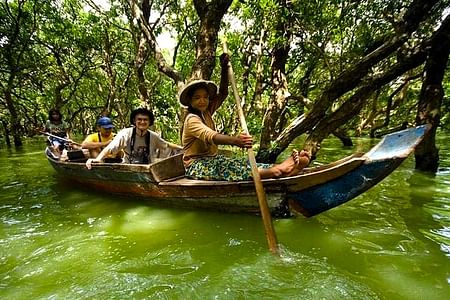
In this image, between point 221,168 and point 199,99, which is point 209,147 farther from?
point 199,99

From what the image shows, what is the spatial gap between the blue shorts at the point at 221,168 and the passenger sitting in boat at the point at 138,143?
3.04 ft

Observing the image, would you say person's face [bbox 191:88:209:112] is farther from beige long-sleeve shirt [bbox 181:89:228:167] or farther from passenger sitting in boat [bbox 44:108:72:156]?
passenger sitting in boat [bbox 44:108:72:156]

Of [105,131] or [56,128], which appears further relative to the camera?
[56,128]

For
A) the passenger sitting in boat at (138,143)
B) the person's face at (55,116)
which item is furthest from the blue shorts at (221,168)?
the person's face at (55,116)

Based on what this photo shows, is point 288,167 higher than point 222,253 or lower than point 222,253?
higher

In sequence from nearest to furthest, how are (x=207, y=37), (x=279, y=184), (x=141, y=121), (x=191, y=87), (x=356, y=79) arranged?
(x=279, y=184), (x=191, y=87), (x=141, y=121), (x=356, y=79), (x=207, y=37)

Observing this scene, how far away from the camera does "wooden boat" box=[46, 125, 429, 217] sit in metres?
2.78

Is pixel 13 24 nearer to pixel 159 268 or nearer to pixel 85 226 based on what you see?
pixel 85 226

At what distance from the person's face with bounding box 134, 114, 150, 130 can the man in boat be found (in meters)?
0.94

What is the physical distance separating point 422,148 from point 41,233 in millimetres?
6493

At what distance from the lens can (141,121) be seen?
15.2 ft

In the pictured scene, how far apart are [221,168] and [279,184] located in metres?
0.81

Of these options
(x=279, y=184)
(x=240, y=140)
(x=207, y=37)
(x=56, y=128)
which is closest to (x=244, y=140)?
(x=240, y=140)

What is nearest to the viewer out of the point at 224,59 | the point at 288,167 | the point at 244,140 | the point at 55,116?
the point at 244,140
